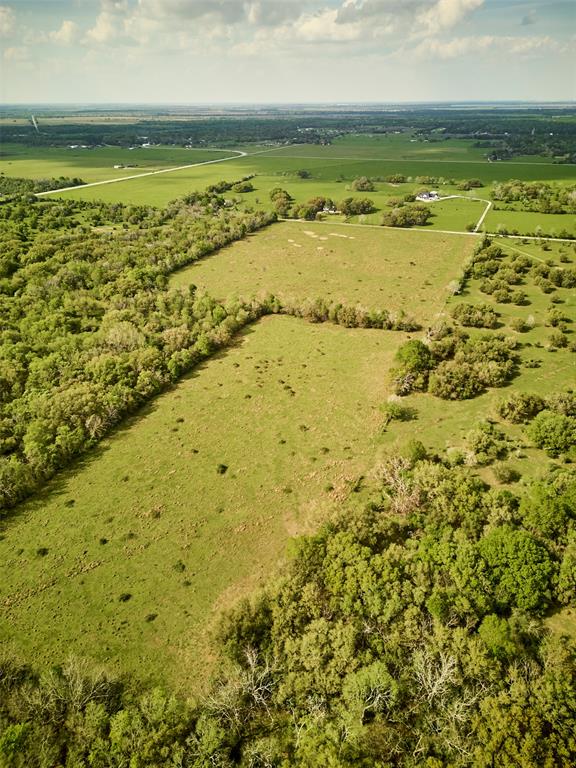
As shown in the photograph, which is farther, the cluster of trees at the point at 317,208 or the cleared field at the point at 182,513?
the cluster of trees at the point at 317,208

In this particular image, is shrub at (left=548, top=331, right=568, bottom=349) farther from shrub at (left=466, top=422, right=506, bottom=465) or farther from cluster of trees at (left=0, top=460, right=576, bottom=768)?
cluster of trees at (left=0, top=460, right=576, bottom=768)

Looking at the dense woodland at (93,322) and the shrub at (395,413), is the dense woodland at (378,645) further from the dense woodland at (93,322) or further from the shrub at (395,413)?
the dense woodland at (93,322)

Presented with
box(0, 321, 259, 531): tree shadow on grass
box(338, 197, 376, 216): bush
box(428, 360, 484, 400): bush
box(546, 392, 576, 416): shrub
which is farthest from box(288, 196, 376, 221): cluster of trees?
box(546, 392, 576, 416): shrub

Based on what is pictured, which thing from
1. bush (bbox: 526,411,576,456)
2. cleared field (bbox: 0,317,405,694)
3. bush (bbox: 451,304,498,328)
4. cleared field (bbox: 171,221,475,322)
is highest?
cleared field (bbox: 171,221,475,322)

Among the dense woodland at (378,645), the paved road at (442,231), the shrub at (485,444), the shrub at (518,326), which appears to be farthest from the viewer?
the paved road at (442,231)

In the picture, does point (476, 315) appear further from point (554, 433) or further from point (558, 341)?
point (554, 433)

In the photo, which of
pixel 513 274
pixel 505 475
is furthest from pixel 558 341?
pixel 505 475

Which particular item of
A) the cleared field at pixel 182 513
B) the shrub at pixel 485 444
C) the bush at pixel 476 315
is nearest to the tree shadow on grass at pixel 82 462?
the cleared field at pixel 182 513
